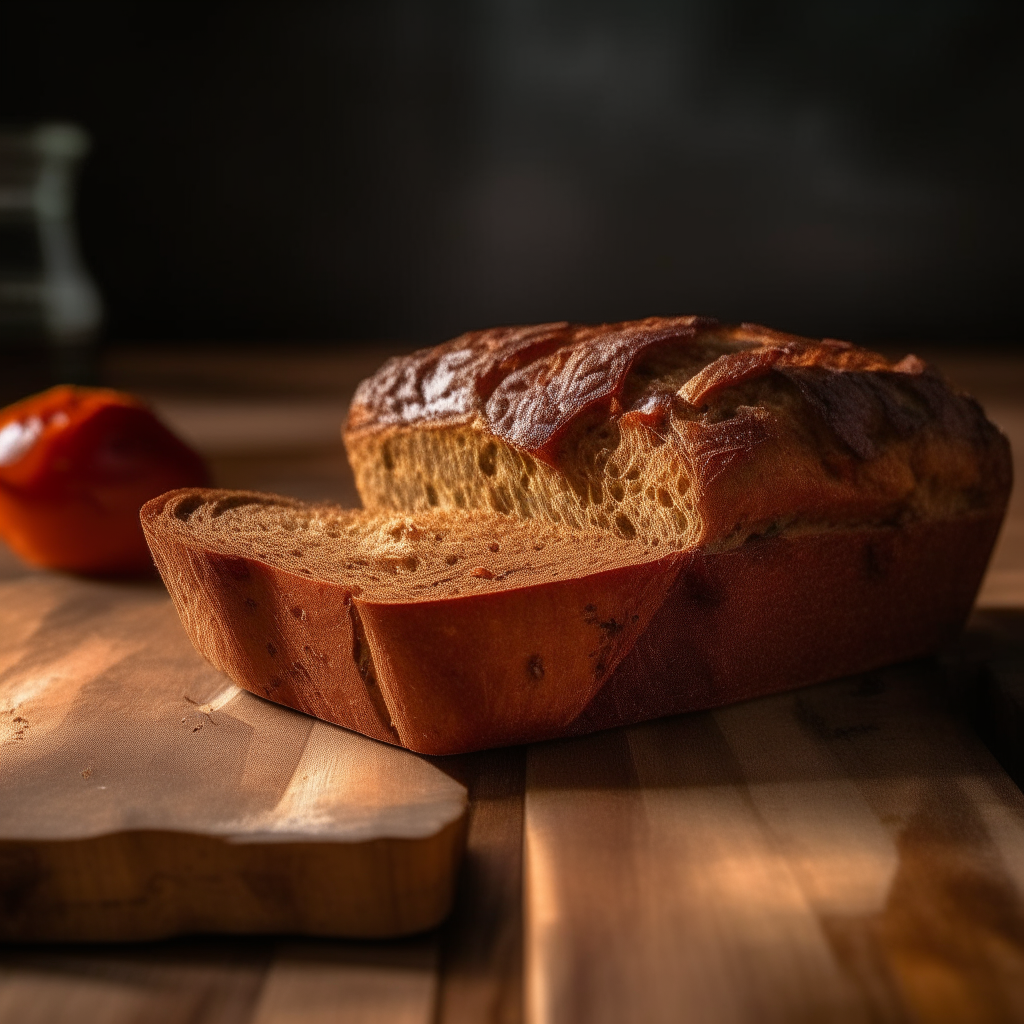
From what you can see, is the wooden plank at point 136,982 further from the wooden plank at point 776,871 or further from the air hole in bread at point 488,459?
the air hole in bread at point 488,459

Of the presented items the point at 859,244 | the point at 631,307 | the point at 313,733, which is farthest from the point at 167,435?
the point at 859,244

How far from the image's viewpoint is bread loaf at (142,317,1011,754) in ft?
4.87

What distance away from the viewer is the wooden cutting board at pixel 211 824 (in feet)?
3.72

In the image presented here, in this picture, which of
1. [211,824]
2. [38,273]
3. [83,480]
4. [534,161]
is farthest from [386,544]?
[534,161]

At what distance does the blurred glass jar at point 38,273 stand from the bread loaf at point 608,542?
9.99ft

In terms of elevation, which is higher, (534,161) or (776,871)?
(776,871)

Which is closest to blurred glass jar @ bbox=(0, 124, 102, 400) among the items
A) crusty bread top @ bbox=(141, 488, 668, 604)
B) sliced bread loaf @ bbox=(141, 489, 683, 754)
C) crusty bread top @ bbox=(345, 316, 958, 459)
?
crusty bread top @ bbox=(141, 488, 668, 604)

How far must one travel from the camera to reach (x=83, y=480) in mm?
2486

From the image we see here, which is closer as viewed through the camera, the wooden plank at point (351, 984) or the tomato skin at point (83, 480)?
the wooden plank at point (351, 984)

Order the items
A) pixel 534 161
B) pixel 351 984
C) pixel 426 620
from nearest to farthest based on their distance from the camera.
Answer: pixel 351 984 < pixel 426 620 < pixel 534 161

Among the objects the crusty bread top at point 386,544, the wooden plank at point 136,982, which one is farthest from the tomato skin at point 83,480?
the wooden plank at point 136,982

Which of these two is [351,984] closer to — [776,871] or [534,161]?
[776,871]

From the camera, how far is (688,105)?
6.53 metres

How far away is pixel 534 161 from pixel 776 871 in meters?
5.99
